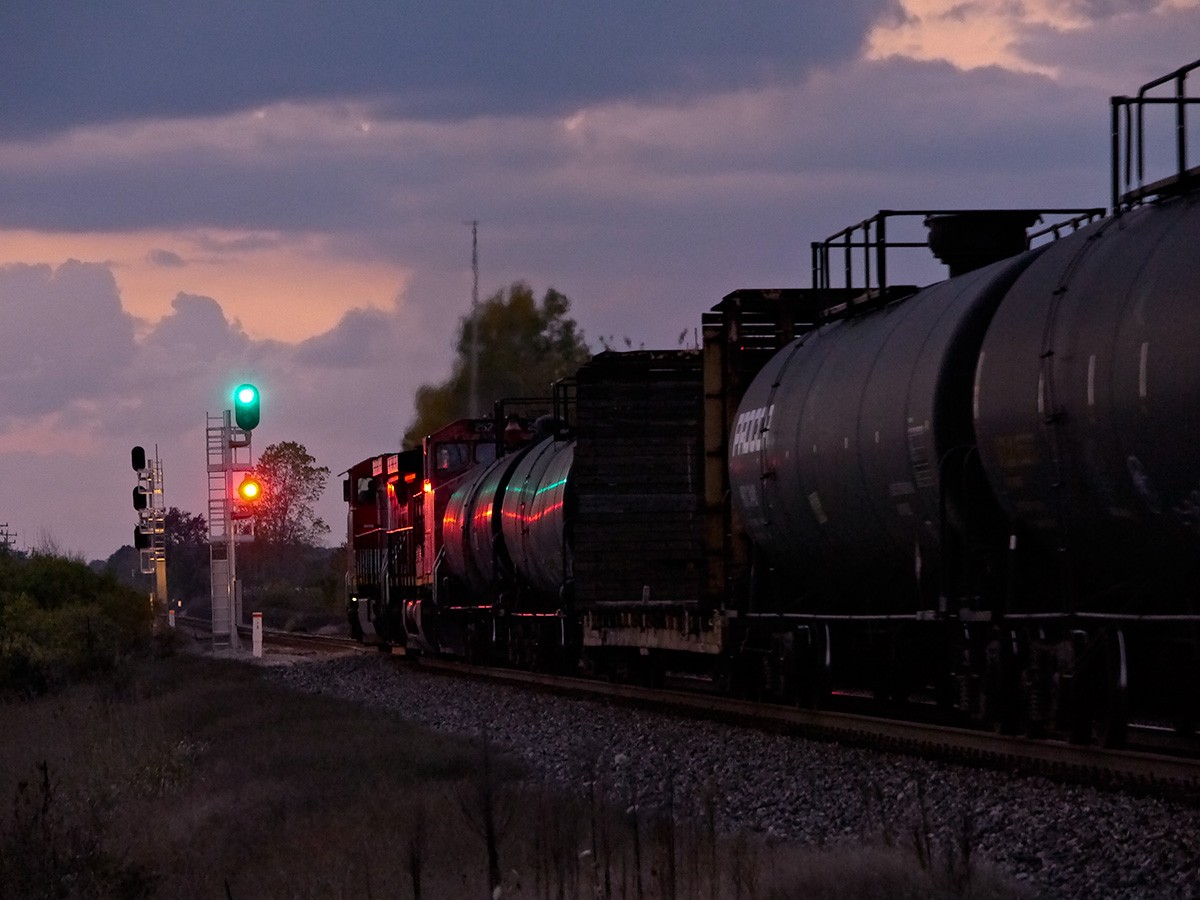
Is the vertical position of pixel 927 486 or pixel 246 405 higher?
pixel 246 405

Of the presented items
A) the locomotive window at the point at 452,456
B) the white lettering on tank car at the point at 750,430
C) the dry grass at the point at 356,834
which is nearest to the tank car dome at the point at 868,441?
the white lettering on tank car at the point at 750,430

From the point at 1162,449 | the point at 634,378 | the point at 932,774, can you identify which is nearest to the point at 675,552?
the point at 634,378

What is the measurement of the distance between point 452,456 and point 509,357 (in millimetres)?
49453

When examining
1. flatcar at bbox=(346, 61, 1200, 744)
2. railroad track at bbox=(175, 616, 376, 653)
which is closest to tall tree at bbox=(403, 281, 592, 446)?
railroad track at bbox=(175, 616, 376, 653)

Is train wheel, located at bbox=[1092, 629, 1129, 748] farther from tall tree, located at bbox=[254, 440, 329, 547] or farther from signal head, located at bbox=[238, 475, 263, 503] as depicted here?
tall tree, located at bbox=[254, 440, 329, 547]

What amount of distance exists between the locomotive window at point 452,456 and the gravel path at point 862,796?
15850mm

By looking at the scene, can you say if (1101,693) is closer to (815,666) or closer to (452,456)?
(815,666)

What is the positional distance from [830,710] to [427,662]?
20.3m

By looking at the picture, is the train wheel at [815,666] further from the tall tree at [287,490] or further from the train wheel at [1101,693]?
the tall tree at [287,490]

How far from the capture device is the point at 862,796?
11680 millimetres

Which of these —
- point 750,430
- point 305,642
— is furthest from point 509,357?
point 750,430

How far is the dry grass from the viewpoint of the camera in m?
8.65

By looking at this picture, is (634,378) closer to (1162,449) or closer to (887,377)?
(887,377)

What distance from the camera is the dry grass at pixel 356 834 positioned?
8.65 metres
